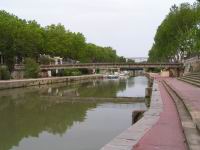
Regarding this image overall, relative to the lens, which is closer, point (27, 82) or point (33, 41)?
point (27, 82)

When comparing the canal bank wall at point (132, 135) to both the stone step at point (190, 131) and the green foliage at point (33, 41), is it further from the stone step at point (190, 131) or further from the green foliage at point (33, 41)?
the green foliage at point (33, 41)


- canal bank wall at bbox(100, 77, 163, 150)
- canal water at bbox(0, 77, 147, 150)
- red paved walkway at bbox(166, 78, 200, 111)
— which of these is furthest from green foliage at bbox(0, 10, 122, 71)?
canal bank wall at bbox(100, 77, 163, 150)

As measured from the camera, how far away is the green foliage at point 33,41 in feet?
244

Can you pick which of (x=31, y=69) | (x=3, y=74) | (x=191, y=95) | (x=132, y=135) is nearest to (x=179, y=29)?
(x=31, y=69)

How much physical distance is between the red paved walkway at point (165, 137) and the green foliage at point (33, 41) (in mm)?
61519

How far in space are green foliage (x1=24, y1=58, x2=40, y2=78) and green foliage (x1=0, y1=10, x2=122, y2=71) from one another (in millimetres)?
2668

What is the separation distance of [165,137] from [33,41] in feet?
240

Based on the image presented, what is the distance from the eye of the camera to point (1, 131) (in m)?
19.8

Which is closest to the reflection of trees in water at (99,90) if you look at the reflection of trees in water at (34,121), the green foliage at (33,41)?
the reflection of trees in water at (34,121)

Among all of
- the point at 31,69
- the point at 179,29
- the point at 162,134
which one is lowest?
the point at 162,134

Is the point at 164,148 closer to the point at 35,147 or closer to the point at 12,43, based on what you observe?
the point at 35,147

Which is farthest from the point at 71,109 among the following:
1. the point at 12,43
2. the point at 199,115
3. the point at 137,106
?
the point at 12,43

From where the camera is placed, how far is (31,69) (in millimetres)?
76500

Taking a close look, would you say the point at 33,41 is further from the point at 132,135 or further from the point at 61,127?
the point at 132,135
